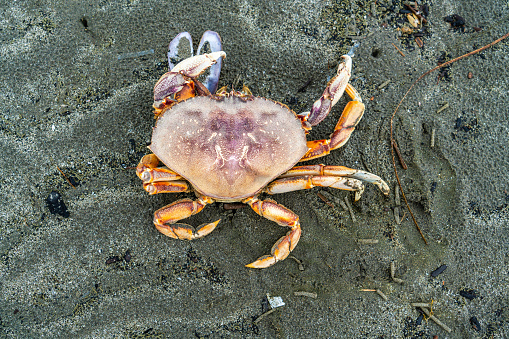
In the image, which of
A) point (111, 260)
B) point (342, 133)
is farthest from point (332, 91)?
point (111, 260)

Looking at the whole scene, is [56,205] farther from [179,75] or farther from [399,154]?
[399,154]

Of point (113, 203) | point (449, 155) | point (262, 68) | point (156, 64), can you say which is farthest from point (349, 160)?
point (113, 203)

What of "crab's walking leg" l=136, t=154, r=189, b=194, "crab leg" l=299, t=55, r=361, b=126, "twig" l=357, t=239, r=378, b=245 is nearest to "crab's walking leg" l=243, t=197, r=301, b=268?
"twig" l=357, t=239, r=378, b=245

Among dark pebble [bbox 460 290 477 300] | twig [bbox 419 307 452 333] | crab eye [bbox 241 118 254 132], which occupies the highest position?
crab eye [bbox 241 118 254 132]

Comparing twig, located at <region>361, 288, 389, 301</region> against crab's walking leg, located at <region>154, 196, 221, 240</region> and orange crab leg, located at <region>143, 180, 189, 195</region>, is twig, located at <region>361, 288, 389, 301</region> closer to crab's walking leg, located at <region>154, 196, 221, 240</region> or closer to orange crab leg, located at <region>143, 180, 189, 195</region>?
crab's walking leg, located at <region>154, 196, 221, 240</region>

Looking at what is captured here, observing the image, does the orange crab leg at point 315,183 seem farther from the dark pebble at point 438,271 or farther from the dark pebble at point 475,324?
the dark pebble at point 475,324

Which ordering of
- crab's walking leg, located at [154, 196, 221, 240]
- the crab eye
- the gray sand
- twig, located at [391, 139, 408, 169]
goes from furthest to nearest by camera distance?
twig, located at [391, 139, 408, 169], the gray sand, crab's walking leg, located at [154, 196, 221, 240], the crab eye
